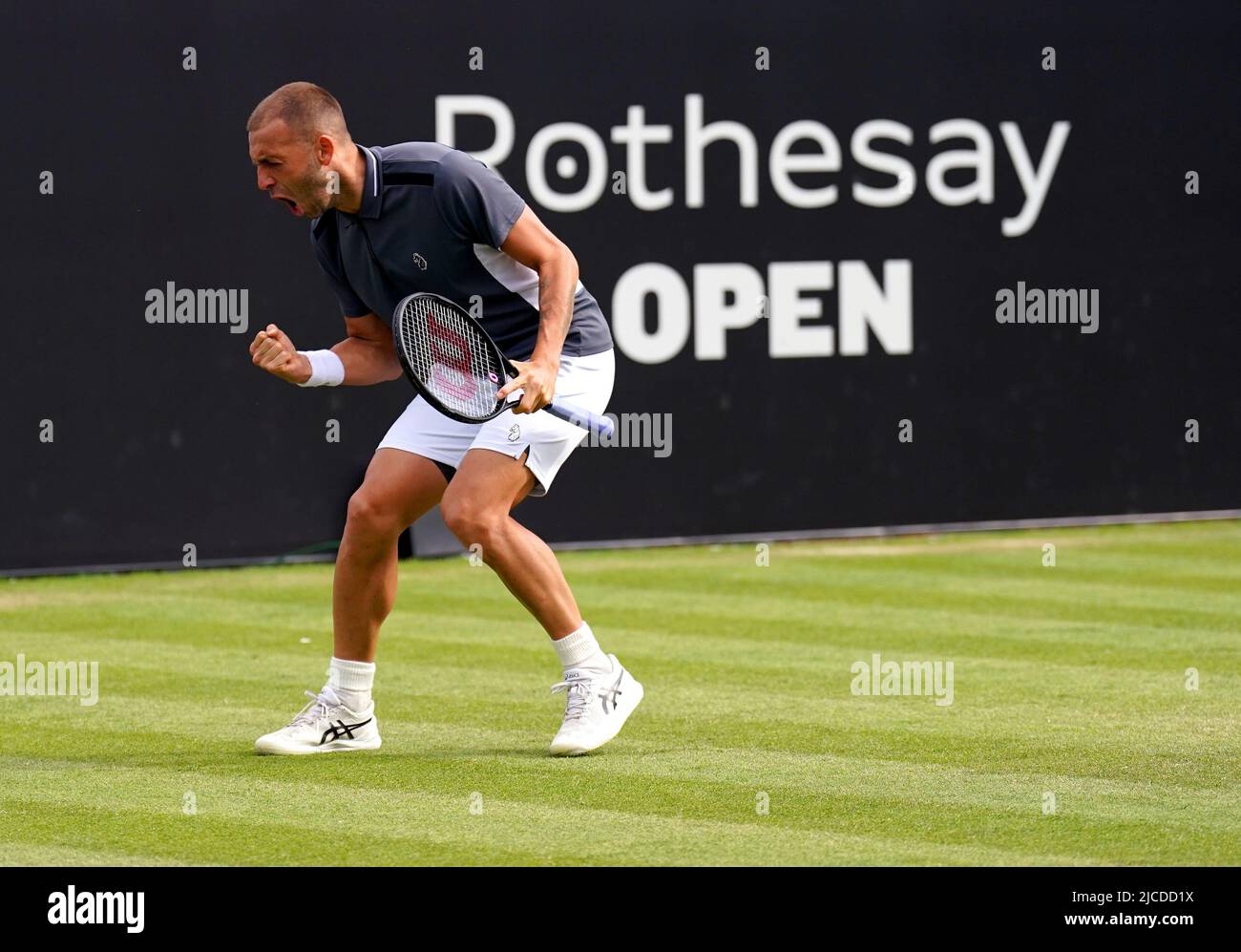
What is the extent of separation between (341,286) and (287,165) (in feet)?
1.87

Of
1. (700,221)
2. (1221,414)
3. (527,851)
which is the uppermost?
(700,221)

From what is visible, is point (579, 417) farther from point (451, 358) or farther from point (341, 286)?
point (341, 286)

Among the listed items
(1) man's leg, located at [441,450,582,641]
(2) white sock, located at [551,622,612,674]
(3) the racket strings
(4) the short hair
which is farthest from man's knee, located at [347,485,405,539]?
(4) the short hair

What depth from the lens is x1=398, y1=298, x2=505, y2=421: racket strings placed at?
5367mm

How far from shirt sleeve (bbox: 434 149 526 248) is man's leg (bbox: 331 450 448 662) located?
65 cm

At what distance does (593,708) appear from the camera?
5832 millimetres

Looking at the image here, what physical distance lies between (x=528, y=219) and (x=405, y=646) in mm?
2906

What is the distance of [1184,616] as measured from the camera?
866 cm

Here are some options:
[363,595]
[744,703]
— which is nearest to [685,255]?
[744,703]

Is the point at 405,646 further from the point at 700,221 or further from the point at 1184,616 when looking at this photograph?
the point at 700,221

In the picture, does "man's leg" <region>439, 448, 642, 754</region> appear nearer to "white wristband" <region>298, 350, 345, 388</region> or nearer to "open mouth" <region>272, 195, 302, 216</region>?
"white wristband" <region>298, 350, 345, 388</region>

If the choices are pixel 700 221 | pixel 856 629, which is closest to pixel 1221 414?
pixel 700 221

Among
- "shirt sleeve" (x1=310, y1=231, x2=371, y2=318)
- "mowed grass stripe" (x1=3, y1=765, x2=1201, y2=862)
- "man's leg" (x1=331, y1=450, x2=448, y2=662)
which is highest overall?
"shirt sleeve" (x1=310, y1=231, x2=371, y2=318)

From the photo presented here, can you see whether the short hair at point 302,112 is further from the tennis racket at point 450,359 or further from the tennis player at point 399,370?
the tennis racket at point 450,359
